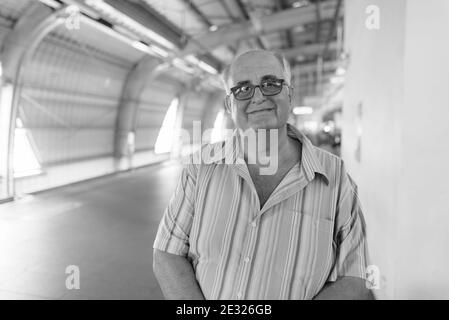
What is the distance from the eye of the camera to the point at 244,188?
162cm

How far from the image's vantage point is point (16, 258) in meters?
5.24

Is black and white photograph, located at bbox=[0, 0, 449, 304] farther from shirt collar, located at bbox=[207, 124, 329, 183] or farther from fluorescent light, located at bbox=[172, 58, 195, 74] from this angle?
fluorescent light, located at bbox=[172, 58, 195, 74]

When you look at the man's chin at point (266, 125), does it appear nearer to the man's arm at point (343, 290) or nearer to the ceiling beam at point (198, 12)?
the man's arm at point (343, 290)

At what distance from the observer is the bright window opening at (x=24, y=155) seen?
9613 mm

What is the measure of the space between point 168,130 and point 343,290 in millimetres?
20490

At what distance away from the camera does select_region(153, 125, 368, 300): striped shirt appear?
153 centimetres

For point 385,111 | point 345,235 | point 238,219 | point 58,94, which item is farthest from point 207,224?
point 58,94

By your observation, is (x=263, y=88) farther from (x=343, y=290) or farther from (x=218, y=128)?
(x=218, y=128)

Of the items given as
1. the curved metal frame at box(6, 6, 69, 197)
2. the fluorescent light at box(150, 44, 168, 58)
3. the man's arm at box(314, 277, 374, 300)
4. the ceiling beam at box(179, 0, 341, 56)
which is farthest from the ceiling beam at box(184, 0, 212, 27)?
the man's arm at box(314, 277, 374, 300)

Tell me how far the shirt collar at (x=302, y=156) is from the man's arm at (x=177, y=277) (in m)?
0.53

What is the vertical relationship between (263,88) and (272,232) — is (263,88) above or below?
above

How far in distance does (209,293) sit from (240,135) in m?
0.78

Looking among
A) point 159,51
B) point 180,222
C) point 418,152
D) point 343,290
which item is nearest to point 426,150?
point 418,152
